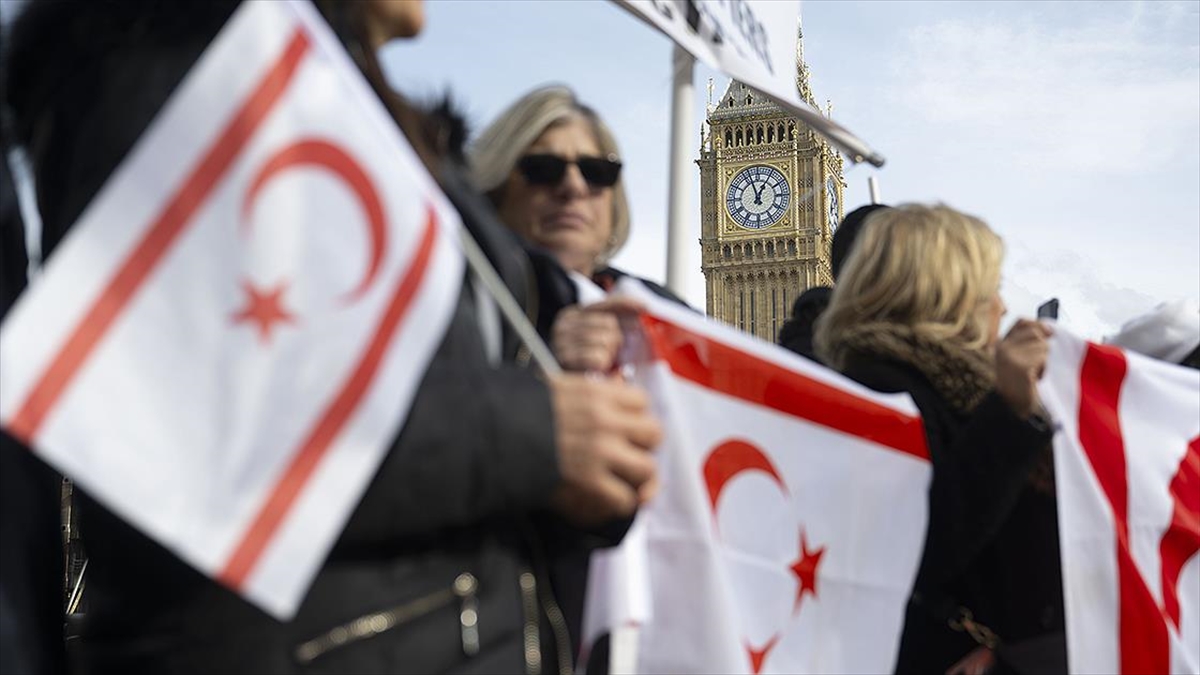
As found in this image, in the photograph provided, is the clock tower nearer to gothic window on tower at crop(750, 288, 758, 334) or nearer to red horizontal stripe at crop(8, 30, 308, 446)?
gothic window on tower at crop(750, 288, 758, 334)

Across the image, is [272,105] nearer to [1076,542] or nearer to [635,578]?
[635,578]

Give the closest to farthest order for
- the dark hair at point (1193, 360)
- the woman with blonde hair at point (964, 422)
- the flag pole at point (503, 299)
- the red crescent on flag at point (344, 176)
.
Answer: the red crescent on flag at point (344, 176), the flag pole at point (503, 299), the woman with blonde hair at point (964, 422), the dark hair at point (1193, 360)

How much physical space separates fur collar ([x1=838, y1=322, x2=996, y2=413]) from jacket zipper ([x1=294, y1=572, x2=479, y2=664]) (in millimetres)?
1153

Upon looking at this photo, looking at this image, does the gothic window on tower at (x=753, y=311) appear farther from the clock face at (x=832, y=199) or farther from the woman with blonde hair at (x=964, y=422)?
the woman with blonde hair at (x=964, y=422)

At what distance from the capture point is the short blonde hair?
2.11 metres

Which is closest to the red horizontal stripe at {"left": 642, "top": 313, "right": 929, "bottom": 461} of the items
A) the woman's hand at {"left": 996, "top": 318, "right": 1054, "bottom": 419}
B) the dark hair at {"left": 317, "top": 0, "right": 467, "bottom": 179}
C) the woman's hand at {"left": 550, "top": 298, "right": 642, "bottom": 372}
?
the woman's hand at {"left": 996, "top": 318, "right": 1054, "bottom": 419}

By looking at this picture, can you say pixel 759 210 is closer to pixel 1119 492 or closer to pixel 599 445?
pixel 1119 492

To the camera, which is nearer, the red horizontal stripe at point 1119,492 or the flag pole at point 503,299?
the flag pole at point 503,299

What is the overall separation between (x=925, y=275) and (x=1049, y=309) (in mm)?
449

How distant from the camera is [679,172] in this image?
2.14 m

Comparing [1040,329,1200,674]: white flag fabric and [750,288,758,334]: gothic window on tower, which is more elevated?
[750,288,758,334]: gothic window on tower

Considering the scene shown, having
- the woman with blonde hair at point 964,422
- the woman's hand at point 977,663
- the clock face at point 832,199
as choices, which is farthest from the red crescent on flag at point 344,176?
the clock face at point 832,199

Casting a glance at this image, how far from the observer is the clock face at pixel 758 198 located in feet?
146

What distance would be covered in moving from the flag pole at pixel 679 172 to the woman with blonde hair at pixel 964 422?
12.0 inches
